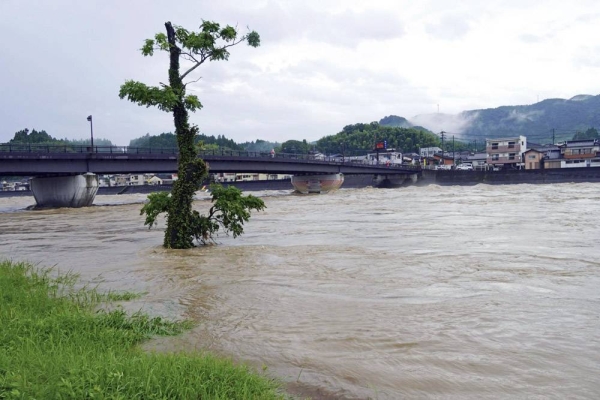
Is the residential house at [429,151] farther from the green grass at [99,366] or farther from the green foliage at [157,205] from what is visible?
the green grass at [99,366]

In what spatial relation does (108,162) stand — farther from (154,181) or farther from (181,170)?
(154,181)

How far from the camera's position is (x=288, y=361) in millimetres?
5977

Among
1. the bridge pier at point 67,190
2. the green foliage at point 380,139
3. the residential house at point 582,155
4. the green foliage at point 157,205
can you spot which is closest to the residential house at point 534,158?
the residential house at point 582,155

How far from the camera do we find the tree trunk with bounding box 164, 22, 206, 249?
52.3ft

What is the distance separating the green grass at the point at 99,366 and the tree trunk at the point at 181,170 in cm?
916

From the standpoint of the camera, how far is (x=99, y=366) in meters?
4.43

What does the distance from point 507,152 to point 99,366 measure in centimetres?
11279

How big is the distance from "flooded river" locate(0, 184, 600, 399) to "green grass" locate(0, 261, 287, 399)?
0.68m


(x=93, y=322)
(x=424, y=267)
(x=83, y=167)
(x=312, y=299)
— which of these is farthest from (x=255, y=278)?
(x=83, y=167)

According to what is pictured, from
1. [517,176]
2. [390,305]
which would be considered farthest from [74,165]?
[517,176]

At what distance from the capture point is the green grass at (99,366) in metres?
4.09

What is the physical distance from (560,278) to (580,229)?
9.91m

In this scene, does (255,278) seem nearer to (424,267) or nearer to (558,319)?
(424,267)

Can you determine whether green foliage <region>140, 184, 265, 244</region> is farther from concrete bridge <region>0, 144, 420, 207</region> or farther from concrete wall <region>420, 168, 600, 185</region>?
concrete wall <region>420, 168, 600, 185</region>
